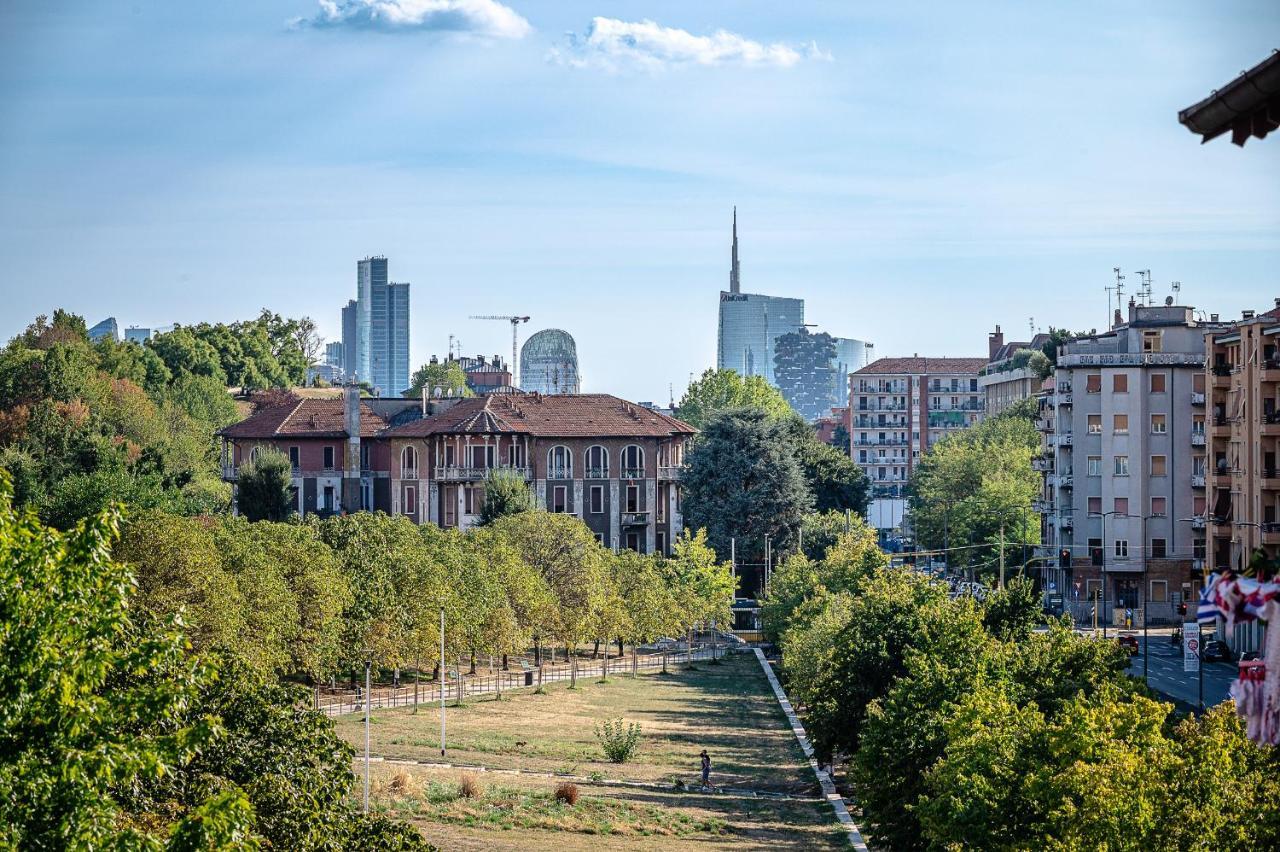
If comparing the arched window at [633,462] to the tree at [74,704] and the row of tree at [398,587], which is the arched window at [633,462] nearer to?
the row of tree at [398,587]

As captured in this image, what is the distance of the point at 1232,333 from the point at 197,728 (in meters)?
71.5

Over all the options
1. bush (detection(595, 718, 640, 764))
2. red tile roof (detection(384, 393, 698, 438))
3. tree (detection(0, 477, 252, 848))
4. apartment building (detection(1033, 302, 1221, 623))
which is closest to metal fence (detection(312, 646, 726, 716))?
bush (detection(595, 718, 640, 764))

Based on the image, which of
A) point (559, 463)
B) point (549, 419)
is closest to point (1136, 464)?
point (559, 463)

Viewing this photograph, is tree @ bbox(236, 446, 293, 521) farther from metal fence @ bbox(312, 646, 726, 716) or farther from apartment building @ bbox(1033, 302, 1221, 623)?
apartment building @ bbox(1033, 302, 1221, 623)

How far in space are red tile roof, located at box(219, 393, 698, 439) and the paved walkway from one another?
31419 millimetres

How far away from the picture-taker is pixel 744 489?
344 feet

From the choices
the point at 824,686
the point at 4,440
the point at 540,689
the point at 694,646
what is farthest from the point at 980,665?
the point at 4,440

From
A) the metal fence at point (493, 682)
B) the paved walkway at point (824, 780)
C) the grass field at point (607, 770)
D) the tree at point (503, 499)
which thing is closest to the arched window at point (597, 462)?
the tree at point (503, 499)

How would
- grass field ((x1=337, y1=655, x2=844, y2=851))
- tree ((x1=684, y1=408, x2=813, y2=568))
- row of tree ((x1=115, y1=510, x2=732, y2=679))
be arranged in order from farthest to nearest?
tree ((x1=684, y1=408, x2=813, y2=568)), row of tree ((x1=115, y1=510, x2=732, y2=679)), grass field ((x1=337, y1=655, x2=844, y2=851))

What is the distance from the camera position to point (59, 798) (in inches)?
687

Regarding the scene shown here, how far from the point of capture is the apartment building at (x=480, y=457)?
103875 mm

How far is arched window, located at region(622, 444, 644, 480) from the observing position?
107 m

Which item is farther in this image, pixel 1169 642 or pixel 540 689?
pixel 1169 642

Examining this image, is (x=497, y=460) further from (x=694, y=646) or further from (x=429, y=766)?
(x=429, y=766)
